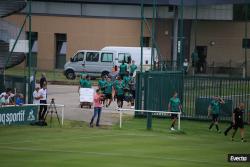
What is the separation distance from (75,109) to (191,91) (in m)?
5.58

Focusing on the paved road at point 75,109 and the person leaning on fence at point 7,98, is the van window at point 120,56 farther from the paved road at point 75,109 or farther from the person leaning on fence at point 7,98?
the person leaning on fence at point 7,98

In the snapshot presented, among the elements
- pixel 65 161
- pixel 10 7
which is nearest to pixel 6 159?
pixel 65 161

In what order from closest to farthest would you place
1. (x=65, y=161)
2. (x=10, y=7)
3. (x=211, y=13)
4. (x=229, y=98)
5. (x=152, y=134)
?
(x=65, y=161)
(x=152, y=134)
(x=229, y=98)
(x=10, y=7)
(x=211, y=13)

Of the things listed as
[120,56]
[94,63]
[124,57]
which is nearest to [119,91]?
[124,57]

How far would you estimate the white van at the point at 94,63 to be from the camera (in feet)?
195

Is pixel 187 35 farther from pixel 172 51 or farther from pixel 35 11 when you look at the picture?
pixel 35 11

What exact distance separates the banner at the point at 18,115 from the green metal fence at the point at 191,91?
573cm

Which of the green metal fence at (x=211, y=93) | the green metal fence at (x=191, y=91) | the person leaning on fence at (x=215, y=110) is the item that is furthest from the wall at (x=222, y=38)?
the person leaning on fence at (x=215, y=110)

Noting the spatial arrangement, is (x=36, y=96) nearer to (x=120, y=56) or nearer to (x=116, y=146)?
(x=116, y=146)

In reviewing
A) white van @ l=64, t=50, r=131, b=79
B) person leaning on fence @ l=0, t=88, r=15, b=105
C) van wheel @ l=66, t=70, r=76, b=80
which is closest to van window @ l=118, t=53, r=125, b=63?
white van @ l=64, t=50, r=131, b=79

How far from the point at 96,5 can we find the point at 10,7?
18.0 metres

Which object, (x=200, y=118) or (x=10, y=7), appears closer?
(x=200, y=118)

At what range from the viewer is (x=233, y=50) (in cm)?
7144

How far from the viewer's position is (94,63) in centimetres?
6009
